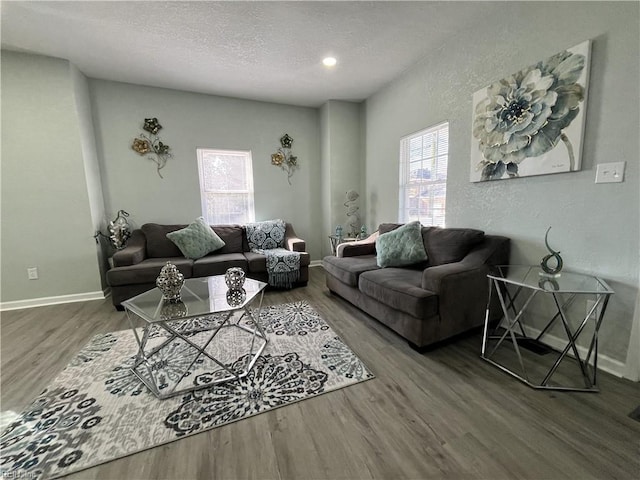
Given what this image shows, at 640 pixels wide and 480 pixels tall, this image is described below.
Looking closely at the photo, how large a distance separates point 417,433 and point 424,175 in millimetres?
2700

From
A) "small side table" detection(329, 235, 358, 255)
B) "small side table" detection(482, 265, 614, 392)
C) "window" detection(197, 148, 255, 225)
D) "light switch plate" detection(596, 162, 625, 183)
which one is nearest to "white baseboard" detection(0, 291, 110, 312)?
"window" detection(197, 148, 255, 225)

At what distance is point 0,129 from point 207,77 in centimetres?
217

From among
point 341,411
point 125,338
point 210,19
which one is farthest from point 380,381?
point 210,19

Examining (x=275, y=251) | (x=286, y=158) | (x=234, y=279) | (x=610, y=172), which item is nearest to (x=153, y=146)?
(x=286, y=158)

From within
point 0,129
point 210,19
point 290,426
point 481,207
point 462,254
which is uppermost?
point 210,19

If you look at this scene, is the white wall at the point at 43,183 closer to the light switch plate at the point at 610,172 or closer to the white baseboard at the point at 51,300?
the white baseboard at the point at 51,300

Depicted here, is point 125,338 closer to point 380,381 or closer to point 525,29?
point 380,381

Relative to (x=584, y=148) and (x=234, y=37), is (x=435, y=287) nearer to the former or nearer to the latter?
(x=584, y=148)

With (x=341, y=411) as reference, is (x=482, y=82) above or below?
above

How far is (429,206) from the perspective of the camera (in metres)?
3.18

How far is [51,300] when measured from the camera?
10.1 ft

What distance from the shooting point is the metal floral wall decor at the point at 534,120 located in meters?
1.76

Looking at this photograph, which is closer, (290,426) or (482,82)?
(290,426)

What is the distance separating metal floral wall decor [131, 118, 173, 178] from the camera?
3553mm
